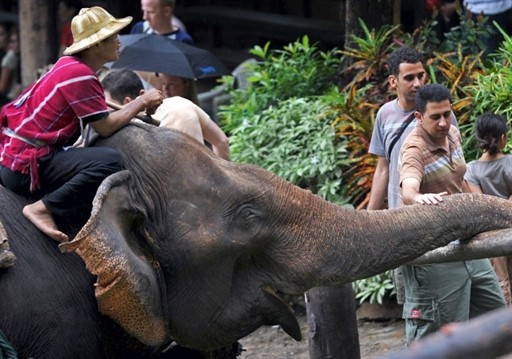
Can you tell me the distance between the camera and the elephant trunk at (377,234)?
18.1ft

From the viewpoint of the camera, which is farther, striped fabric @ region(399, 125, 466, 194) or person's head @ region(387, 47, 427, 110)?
person's head @ region(387, 47, 427, 110)

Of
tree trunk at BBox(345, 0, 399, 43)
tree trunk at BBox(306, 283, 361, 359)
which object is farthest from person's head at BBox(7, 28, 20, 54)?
tree trunk at BBox(306, 283, 361, 359)

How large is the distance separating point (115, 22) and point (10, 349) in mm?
1506

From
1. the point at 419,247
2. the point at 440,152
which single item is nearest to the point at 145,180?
→ the point at 419,247

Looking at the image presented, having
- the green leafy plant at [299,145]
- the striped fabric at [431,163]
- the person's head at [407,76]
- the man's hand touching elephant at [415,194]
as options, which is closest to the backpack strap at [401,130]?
the person's head at [407,76]

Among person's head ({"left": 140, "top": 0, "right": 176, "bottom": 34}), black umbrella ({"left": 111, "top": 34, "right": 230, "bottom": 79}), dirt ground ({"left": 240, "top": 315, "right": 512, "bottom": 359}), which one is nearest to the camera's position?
dirt ground ({"left": 240, "top": 315, "right": 512, "bottom": 359})

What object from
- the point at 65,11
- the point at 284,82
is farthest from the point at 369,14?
the point at 65,11

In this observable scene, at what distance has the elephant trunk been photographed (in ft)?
18.1

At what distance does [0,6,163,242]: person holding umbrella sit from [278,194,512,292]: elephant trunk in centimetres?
88

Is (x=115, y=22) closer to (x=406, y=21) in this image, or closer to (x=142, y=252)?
(x=142, y=252)

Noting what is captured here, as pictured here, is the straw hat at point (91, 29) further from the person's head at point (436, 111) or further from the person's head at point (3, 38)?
the person's head at point (3, 38)

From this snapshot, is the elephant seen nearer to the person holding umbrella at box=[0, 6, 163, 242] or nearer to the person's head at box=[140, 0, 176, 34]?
the person holding umbrella at box=[0, 6, 163, 242]

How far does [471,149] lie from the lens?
892 cm

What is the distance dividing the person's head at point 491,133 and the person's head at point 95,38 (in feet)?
8.81
